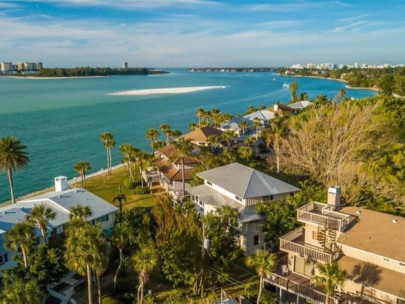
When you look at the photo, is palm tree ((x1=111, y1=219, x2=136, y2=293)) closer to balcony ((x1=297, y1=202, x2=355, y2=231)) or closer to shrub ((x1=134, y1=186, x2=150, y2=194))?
balcony ((x1=297, y1=202, x2=355, y2=231))

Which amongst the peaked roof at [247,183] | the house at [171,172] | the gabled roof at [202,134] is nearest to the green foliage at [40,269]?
the peaked roof at [247,183]

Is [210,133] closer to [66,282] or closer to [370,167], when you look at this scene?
[370,167]

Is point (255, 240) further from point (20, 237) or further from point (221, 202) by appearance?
point (20, 237)

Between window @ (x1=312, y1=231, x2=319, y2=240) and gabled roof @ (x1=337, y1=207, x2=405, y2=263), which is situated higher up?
gabled roof @ (x1=337, y1=207, x2=405, y2=263)

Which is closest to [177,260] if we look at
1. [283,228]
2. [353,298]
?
[283,228]

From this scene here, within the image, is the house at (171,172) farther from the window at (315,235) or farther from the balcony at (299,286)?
the window at (315,235)

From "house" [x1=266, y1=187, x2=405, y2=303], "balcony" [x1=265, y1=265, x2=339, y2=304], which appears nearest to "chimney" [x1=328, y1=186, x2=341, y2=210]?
"house" [x1=266, y1=187, x2=405, y2=303]
